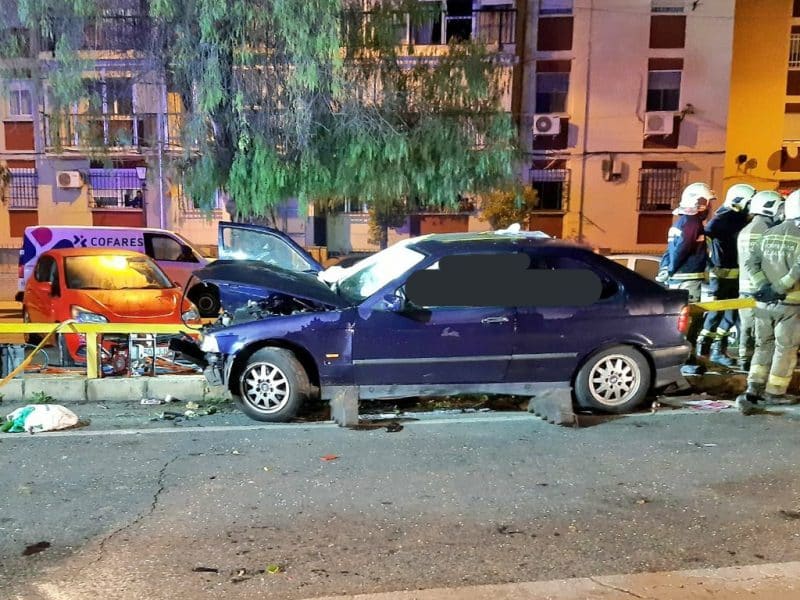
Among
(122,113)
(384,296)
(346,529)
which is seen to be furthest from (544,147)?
(346,529)

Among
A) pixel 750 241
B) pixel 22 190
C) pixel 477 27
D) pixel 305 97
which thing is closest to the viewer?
pixel 750 241

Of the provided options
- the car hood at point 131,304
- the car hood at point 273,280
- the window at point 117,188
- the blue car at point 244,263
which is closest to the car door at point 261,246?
the blue car at point 244,263

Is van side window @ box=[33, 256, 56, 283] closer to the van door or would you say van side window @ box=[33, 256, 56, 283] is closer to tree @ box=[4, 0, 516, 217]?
tree @ box=[4, 0, 516, 217]

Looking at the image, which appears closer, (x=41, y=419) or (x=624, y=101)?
(x=41, y=419)

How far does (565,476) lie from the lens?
4488mm

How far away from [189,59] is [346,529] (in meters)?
7.34

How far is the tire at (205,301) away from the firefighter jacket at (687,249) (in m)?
5.41

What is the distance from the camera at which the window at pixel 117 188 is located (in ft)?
67.0

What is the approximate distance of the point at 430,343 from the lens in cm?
558

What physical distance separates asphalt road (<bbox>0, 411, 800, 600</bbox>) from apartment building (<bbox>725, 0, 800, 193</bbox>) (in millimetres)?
18148

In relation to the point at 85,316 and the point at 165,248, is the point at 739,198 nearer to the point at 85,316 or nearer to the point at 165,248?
the point at 85,316

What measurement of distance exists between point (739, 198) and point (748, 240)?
50.3 inches

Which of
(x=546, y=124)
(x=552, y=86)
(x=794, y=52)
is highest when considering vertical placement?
(x=794, y=52)

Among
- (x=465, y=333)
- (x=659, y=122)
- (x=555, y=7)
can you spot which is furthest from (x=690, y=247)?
(x=555, y=7)
